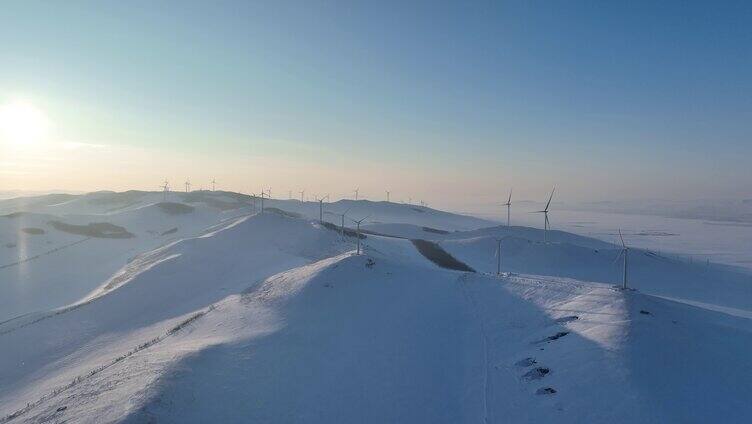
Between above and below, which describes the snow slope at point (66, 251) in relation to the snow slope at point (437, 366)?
below

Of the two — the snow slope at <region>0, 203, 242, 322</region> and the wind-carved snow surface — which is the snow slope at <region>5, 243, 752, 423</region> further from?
the snow slope at <region>0, 203, 242, 322</region>

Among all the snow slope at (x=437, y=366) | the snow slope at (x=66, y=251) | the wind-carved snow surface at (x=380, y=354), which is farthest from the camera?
the snow slope at (x=66, y=251)

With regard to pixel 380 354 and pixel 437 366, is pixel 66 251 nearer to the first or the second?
pixel 380 354

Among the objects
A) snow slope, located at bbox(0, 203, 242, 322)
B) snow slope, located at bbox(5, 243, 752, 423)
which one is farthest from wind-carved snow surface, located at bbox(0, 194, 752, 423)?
snow slope, located at bbox(0, 203, 242, 322)

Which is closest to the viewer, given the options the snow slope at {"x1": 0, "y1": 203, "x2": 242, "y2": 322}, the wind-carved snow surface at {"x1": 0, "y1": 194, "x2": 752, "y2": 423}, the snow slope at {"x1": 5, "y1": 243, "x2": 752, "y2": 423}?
the snow slope at {"x1": 5, "y1": 243, "x2": 752, "y2": 423}

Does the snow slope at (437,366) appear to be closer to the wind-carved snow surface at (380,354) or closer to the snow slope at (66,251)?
the wind-carved snow surface at (380,354)

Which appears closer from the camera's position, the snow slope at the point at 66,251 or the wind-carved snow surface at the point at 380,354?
the wind-carved snow surface at the point at 380,354

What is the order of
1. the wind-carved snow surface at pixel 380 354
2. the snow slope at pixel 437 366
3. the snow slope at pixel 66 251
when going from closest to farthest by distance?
the snow slope at pixel 437 366 < the wind-carved snow surface at pixel 380 354 < the snow slope at pixel 66 251

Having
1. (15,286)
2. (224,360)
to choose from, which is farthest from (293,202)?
(224,360)

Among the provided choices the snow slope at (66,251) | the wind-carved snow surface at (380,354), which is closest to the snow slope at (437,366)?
the wind-carved snow surface at (380,354)
